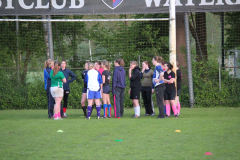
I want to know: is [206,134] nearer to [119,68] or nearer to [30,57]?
[119,68]

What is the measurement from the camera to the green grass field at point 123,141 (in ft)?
14.9

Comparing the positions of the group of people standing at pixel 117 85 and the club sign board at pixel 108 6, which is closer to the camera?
the group of people standing at pixel 117 85

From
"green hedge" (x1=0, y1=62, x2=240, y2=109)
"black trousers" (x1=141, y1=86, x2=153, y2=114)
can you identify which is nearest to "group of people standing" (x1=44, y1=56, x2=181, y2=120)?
"black trousers" (x1=141, y1=86, x2=153, y2=114)

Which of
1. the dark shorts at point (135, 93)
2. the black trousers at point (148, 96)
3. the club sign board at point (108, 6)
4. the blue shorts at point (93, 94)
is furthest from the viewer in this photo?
the club sign board at point (108, 6)

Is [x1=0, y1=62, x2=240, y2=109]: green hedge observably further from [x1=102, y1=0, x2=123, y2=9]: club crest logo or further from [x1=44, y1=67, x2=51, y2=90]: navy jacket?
[x1=44, y1=67, x2=51, y2=90]: navy jacket

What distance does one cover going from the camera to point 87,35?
18359mm

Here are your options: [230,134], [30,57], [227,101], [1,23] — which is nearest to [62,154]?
[230,134]

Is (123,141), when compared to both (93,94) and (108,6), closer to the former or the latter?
(93,94)

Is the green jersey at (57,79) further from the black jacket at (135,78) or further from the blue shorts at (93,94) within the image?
the black jacket at (135,78)

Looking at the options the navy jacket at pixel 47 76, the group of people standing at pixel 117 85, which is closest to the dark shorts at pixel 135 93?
the group of people standing at pixel 117 85

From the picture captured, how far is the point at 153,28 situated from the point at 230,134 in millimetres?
11087

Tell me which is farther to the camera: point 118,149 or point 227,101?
point 227,101

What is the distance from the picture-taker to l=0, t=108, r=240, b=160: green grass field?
179 inches

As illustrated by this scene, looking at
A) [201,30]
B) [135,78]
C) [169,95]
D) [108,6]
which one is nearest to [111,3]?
[108,6]
